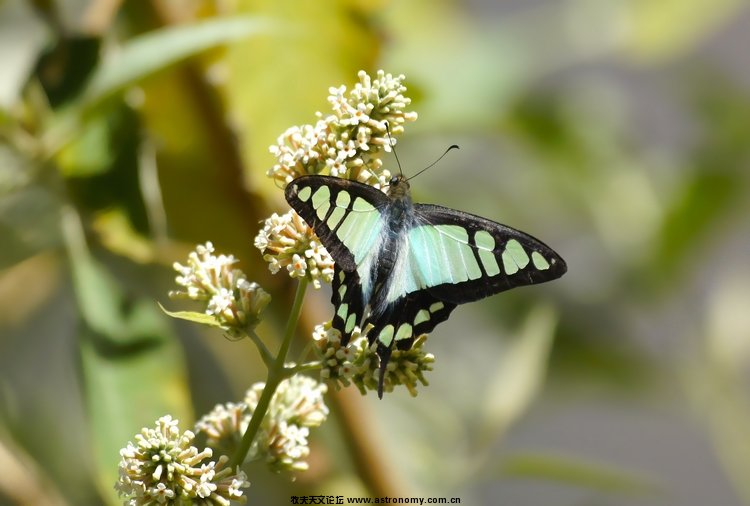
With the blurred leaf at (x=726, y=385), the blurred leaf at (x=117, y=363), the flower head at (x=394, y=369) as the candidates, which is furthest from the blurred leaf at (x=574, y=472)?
the flower head at (x=394, y=369)

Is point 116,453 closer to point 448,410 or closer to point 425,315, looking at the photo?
point 425,315

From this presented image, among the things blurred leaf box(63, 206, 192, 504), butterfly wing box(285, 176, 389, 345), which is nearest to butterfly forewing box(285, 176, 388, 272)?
butterfly wing box(285, 176, 389, 345)

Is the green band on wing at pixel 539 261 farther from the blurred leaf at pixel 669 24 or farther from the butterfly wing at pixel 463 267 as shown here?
the blurred leaf at pixel 669 24

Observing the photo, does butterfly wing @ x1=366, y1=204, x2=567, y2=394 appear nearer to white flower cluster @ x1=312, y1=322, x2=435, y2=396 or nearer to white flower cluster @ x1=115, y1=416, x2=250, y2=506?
white flower cluster @ x1=312, y1=322, x2=435, y2=396

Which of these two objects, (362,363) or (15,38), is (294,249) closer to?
(362,363)

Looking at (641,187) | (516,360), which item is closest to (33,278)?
(516,360)

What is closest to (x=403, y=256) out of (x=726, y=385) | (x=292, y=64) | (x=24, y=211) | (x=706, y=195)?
(x=292, y=64)

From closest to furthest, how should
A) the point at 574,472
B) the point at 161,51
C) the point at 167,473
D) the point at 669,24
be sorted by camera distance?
the point at 167,473, the point at 161,51, the point at 574,472, the point at 669,24
